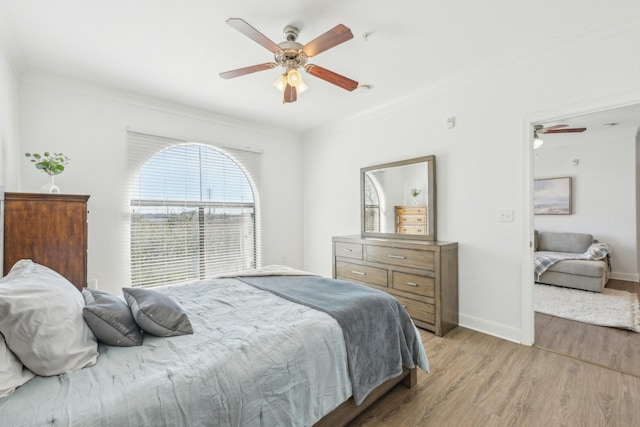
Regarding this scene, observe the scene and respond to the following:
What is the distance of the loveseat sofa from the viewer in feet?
13.4

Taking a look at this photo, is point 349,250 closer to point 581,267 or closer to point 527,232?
point 527,232

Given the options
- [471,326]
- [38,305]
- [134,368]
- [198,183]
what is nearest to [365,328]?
[134,368]

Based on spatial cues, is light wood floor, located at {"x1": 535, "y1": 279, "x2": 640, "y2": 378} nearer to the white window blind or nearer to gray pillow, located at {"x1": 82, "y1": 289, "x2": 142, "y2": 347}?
gray pillow, located at {"x1": 82, "y1": 289, "x2": 142, "y2": 347}

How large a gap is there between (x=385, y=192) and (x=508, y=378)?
224 centimetres

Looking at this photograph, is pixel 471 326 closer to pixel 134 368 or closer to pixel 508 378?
pixel 508 378

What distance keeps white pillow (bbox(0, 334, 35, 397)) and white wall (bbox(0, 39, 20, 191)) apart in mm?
1802

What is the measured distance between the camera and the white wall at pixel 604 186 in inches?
185

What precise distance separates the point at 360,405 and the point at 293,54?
2.32 metres

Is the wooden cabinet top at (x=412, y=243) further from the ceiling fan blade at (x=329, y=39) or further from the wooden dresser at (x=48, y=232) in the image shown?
the wooden dresser at (x=48, y=232)

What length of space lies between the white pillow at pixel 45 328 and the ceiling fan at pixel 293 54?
162cm

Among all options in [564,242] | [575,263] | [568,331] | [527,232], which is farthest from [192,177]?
[564,242]

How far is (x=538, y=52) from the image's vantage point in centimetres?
247

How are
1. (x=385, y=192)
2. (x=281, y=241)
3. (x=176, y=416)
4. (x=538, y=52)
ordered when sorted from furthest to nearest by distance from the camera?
(x=281, y=241)
(x=385, y=192)
(x=538, y=52)
(x=176, y=416)

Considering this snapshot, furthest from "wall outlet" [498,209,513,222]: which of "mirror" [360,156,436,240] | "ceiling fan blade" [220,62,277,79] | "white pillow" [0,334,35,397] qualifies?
"white pillow" [0,334,35,397]
